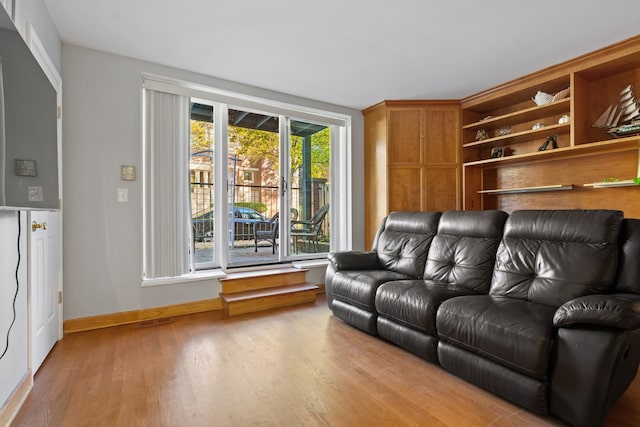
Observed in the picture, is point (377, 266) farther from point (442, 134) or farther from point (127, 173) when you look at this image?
point (127, 173)

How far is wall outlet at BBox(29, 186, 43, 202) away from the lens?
4.77ft

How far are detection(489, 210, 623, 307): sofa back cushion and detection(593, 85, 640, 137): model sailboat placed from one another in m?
1.51

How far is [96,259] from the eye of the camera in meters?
2.77

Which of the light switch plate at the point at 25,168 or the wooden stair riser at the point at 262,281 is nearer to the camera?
the light switch plate at the point at 25,168

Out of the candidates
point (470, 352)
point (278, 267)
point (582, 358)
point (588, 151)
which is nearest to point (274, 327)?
point (278, 267)

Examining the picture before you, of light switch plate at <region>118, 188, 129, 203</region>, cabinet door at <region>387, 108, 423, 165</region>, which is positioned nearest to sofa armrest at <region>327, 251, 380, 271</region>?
cabinet door at <region>387, 108, 423, 165</region>

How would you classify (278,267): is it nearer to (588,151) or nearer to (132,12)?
(132,12)

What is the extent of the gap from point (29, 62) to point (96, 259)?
6.07 feet

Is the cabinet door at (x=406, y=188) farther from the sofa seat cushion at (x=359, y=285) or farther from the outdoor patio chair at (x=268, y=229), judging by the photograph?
the sofa seat cushion at (x=359, y=285)

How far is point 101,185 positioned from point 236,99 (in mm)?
1646

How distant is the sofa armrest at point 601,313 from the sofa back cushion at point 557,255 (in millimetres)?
373

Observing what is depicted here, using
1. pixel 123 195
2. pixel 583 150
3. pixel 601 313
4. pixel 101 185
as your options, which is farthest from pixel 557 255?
pixel 101 185

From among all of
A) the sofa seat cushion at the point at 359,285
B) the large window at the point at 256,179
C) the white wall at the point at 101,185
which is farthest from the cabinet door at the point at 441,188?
the white wall at the point at 101,185

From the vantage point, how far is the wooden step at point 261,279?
11.2 ft
